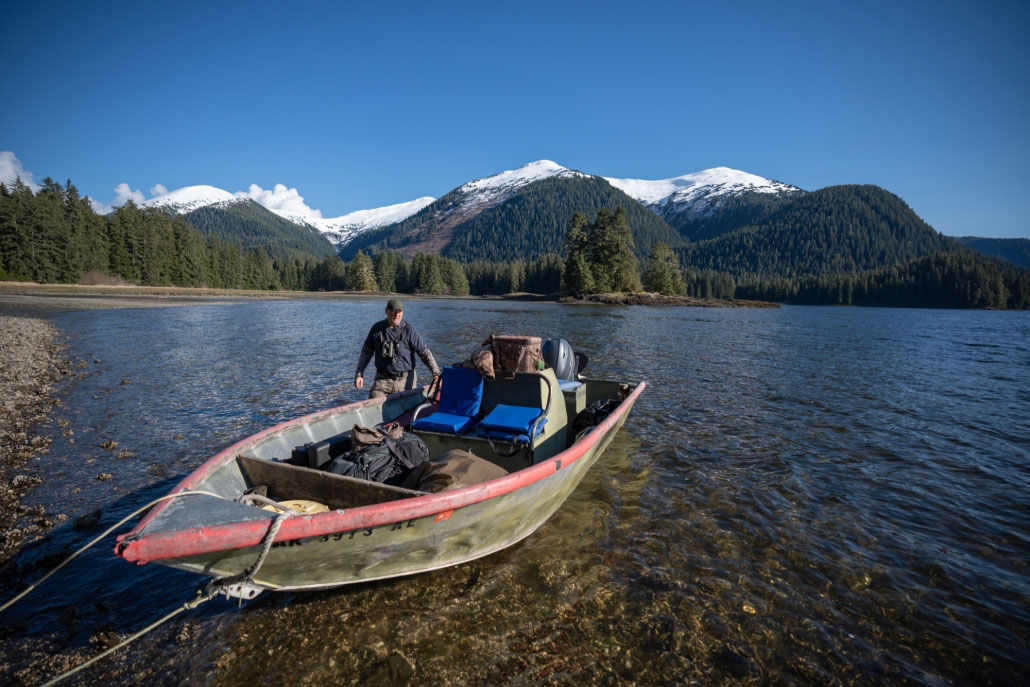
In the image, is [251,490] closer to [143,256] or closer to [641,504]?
[641,504]

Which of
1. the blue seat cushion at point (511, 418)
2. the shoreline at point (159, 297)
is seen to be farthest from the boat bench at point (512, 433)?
the shoreline at point (159, 297)

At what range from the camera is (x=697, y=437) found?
37.3ft

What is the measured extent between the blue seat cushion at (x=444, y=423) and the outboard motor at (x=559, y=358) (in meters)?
3.94

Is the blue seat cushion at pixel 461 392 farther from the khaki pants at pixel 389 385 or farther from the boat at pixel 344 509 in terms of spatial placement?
the khaki pants at pixel 389 385

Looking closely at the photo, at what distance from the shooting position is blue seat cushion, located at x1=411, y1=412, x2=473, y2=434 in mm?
7078

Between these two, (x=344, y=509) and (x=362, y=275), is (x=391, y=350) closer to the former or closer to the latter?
(x=344, y=509)

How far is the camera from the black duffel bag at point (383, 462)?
567 cm

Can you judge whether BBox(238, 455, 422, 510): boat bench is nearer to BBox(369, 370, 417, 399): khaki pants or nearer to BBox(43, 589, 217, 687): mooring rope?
BBox(43, 589, 217, 687): mooring rope

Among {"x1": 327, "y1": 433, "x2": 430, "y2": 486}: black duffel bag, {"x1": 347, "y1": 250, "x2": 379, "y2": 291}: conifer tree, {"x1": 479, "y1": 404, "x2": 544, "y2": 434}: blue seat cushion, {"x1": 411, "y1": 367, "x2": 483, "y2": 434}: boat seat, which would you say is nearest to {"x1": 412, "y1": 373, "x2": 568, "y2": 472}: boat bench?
{"x1": 479, "y1": 404, "x2": 544, "y2": 434}: blue seat cushion

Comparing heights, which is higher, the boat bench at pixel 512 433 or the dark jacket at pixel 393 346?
the dark jacket at pixel 393 346

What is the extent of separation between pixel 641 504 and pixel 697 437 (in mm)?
4138

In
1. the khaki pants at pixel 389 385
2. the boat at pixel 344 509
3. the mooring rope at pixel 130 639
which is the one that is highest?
the khaki pants at pixel 389 385

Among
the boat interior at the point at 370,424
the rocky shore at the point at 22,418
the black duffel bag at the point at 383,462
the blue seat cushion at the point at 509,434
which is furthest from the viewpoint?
the blue seat cushion at the point at 509,434

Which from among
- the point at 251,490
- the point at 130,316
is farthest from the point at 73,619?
the point at 130,316
